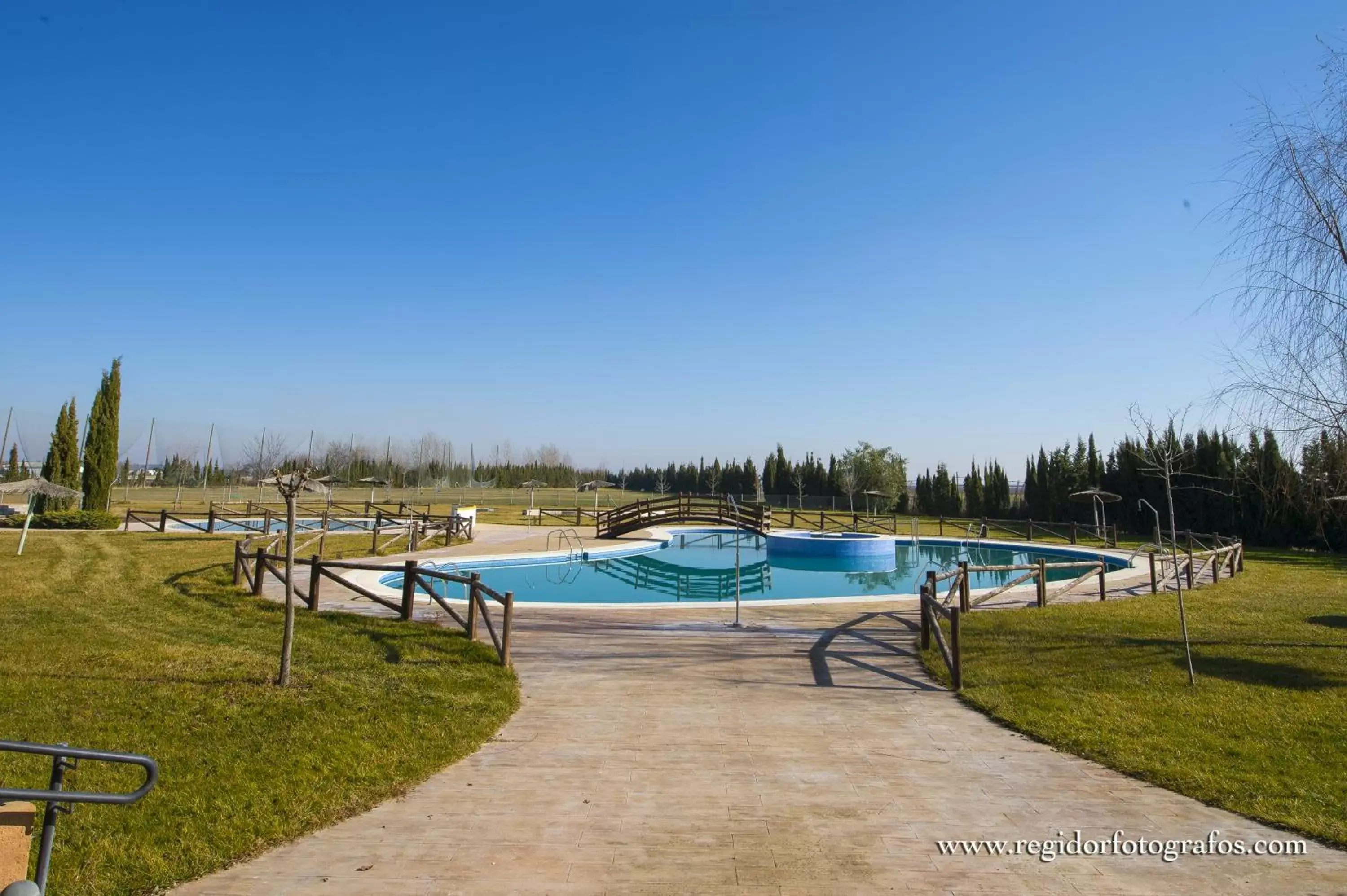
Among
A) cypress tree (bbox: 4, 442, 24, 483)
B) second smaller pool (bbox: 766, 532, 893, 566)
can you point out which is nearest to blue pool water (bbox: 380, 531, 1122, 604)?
second smaller pool (bbox: 766, 532, 893, 566)

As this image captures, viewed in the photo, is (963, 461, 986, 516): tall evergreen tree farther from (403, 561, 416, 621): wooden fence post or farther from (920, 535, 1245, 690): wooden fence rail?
(403, 561, 416, 621): wooden fence post

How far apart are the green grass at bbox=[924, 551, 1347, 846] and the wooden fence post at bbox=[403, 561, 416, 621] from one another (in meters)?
7.53

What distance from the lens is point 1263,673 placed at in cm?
864

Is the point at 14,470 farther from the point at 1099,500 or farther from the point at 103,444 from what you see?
the point at 1099,500

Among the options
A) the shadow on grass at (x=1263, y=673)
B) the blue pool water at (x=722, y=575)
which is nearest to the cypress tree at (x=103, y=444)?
the blue pool water at (x=722, y=575)

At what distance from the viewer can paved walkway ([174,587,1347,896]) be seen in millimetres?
4051

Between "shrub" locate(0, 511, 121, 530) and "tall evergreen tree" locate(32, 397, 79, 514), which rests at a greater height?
"tall evergreen tree" locate(32, 397, 79, 514)

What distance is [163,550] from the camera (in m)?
19.4

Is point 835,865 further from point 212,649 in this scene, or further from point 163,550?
point 163,550

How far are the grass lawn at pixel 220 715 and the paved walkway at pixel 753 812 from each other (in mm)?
375

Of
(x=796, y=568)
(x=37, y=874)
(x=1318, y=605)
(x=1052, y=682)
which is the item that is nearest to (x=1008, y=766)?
(x=1052, y=682)

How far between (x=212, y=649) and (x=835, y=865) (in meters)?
8.35

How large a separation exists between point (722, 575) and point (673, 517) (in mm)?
11184

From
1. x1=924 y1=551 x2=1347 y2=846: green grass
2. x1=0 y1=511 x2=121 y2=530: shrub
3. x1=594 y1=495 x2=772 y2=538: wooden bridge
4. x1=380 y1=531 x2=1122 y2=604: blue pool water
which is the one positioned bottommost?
x1=380 y1=531 x2=1122 y2=604: blue pool water
